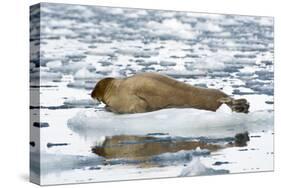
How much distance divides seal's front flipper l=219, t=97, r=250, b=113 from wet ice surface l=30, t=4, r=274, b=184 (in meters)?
0.07

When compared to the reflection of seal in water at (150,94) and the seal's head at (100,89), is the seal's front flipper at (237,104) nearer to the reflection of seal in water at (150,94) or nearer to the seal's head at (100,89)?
the reflection of seal in water at (150,94)

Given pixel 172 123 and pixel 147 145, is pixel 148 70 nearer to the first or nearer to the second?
pixel 172 123

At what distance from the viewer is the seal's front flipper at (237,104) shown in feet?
33.6

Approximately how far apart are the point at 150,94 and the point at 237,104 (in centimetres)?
129

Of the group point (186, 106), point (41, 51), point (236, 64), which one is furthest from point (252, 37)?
point (41, 51)

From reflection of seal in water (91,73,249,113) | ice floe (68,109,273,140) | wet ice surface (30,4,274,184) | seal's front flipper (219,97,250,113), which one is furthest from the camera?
seal's front flipper (219,97,250,113)

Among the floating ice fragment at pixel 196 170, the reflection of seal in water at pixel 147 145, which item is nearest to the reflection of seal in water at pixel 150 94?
the reflection of seal in water at pixel 147 145

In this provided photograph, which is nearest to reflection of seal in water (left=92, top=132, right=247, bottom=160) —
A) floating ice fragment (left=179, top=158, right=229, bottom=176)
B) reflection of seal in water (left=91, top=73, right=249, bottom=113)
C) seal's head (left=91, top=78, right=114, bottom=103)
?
floating ice fragment (left=179, top=158, right=229, bottom=176)

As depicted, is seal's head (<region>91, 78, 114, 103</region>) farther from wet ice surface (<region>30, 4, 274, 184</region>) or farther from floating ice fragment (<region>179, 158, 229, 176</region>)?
floating ice fragment (<region>179, 158, 229, 176</region>)

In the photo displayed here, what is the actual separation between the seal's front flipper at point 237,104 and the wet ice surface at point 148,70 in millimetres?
68

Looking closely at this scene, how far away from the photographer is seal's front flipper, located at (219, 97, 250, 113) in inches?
403

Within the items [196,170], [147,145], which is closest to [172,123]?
[147,145]

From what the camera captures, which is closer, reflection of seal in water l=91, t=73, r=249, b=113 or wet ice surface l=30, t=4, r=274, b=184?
wet ice surface l=30, t=4, r=274, b=184

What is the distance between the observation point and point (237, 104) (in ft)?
33.8
